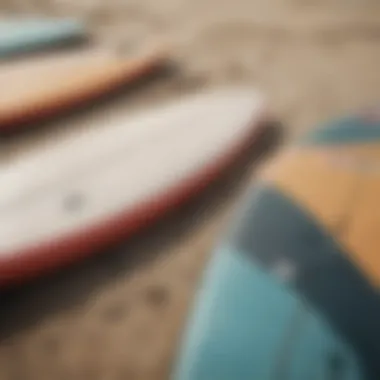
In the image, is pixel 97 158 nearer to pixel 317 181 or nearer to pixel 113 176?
pixel 113 176

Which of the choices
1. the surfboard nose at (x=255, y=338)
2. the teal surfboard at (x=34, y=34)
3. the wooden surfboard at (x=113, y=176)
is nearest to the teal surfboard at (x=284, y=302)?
the surfboard nose at (x=255, y=338)

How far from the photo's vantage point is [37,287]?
36.2 inches

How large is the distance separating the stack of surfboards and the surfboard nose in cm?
18

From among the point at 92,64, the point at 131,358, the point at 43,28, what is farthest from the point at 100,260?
the point at 43,28

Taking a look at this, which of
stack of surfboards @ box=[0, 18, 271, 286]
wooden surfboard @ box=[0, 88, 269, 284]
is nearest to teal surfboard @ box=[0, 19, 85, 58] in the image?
stack of surfboards @ box=[0, 18, 271, 286]

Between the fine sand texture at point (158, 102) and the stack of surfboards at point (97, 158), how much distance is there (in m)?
0.02

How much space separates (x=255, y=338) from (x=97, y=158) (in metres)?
0.37

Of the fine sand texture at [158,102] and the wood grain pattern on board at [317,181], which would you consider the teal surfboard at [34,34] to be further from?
the wood grain pattern on board at [317,181]

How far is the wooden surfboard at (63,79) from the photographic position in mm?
1166

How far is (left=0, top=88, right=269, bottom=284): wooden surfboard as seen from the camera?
941 mm

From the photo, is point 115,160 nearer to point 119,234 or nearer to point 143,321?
point 119,234

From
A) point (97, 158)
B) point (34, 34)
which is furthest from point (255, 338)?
point (34, 34)

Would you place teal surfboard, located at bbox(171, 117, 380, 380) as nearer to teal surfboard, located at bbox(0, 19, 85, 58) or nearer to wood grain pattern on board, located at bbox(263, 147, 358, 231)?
wood grain pattern on board, located at bbox(263, 147, 358, 231)

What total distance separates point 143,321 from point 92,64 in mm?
497
